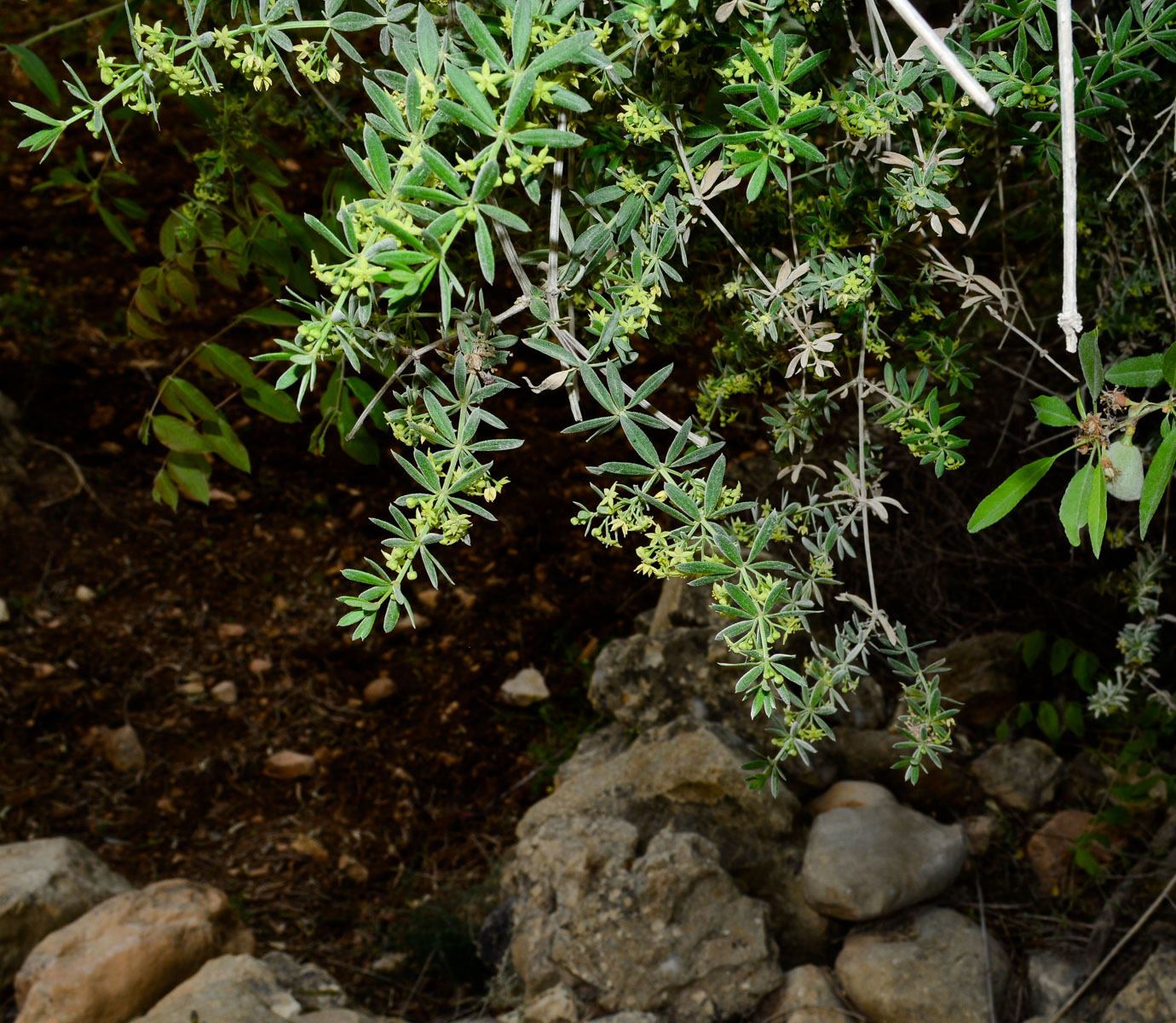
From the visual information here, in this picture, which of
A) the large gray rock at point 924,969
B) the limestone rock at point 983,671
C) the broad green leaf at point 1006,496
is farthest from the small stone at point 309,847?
the broad green leaf at point 1006,496

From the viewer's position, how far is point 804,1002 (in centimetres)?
199

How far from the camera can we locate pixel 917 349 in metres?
1.34

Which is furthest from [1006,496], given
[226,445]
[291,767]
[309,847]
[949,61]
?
[291,767]

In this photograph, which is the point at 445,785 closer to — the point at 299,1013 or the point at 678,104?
the point at 299,1013

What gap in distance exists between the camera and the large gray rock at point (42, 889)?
2.33 metres

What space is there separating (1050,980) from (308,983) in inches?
68.0

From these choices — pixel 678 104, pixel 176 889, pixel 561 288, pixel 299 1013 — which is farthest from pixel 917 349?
pixel 176 889

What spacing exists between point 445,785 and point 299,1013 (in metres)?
1.05

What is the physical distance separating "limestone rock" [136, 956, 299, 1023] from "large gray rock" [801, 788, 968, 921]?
118 centimetres

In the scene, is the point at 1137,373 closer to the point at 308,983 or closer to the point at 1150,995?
the point at 1150,995

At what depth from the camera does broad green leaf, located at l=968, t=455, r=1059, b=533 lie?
77 cm

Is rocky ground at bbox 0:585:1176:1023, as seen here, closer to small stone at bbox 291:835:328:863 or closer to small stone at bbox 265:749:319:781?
small stone at bbox 291:835:328:863

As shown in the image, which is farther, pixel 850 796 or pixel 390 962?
pixel 390 962

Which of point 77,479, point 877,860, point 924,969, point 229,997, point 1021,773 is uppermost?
point 77,479
